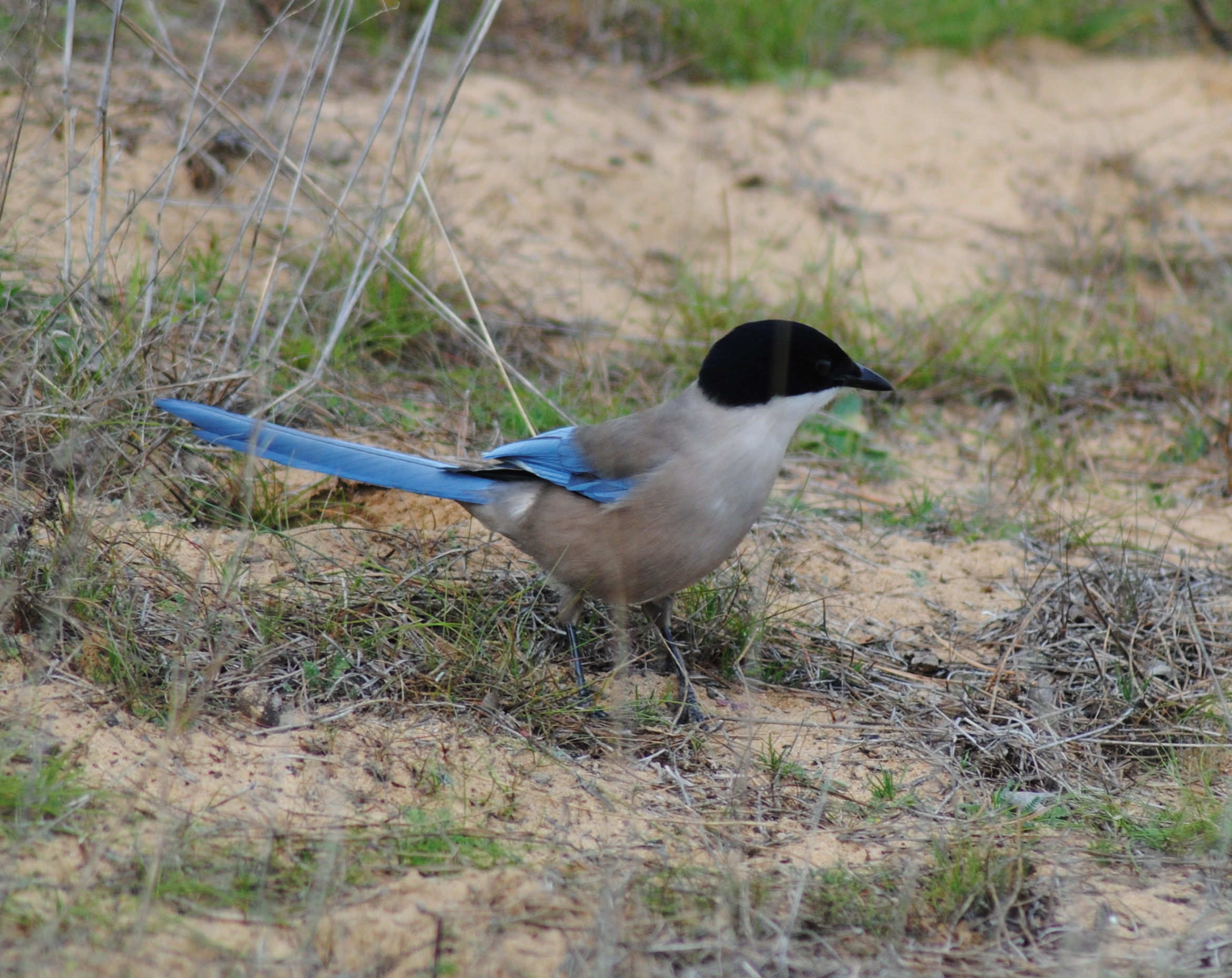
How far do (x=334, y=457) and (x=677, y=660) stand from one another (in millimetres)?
1154

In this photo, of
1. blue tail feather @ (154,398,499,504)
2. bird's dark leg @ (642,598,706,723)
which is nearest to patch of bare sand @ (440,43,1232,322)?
blue tail feather @ (154,398,499,504)

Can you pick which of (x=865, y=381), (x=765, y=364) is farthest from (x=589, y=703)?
(x=865, y=381)

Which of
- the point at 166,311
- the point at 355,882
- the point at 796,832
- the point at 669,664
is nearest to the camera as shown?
the point at 355,882

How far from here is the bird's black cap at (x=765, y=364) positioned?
3586 millimetres

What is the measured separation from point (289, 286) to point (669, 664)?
2363 millimetres

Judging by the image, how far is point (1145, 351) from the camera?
5.79 m

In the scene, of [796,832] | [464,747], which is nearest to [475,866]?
[464,747]

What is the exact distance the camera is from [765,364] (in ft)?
11.8

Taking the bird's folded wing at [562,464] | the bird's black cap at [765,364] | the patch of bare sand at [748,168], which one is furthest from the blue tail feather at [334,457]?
the patch of bare sand at [748,168]

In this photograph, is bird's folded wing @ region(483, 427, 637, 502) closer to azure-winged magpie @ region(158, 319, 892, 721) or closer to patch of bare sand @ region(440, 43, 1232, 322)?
azure-winged magpie @ region(158, 319, 892, 721)

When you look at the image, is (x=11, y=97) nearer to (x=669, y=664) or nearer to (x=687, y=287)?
(x=687, y=287)

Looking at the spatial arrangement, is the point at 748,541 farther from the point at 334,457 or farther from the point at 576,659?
the point at 334,457

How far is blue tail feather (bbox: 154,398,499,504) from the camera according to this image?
3531 millimetres

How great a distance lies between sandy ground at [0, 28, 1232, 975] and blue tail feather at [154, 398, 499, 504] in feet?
0.76
